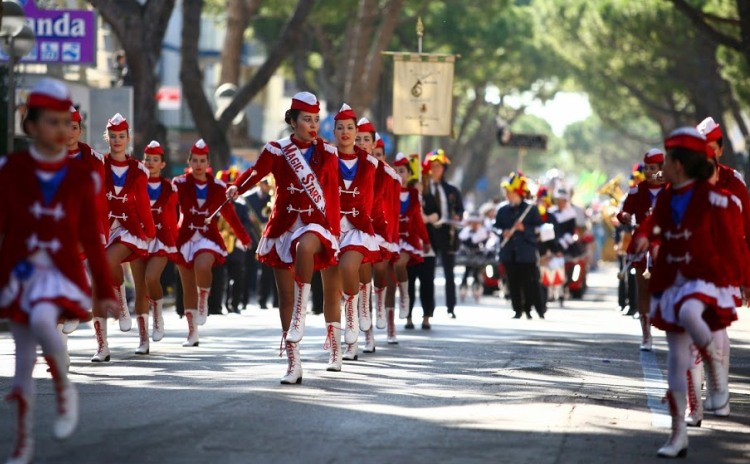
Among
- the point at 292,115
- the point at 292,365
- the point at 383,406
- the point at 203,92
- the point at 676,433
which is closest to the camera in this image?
the point at 676,433

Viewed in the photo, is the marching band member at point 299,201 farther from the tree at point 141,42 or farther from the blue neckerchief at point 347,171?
the tree at point 141,42

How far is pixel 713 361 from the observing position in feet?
34.7

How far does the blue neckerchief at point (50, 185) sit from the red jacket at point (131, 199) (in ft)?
21.3

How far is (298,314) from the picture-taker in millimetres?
12453

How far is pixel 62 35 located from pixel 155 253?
1257cm

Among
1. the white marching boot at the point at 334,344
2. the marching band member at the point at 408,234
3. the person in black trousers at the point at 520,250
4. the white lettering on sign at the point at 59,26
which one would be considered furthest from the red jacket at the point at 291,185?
the white lettering on sign at the point at 59,26

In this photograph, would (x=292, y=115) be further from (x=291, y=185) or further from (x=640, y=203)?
(x=640, y=203)

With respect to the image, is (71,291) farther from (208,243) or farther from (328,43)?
(328,43)

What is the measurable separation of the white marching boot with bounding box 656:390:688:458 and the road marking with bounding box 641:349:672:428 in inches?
48.4

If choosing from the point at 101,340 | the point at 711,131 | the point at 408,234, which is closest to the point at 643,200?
the point at 711,131

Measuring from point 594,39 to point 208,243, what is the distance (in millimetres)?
48419

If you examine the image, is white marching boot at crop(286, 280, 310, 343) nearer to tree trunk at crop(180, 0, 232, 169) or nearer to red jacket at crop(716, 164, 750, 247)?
red jacket at crop(716, 164, 750, 247)

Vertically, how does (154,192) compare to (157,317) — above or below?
above

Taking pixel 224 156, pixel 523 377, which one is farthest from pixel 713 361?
pixel 224 156
